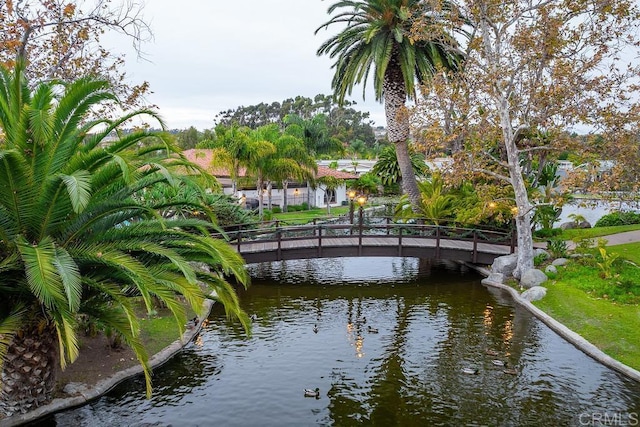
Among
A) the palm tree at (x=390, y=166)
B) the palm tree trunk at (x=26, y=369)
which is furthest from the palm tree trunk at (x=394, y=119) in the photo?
the palm tree trunk at (x=26, y=369)

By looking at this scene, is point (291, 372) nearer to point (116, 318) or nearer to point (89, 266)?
point (116, 318)

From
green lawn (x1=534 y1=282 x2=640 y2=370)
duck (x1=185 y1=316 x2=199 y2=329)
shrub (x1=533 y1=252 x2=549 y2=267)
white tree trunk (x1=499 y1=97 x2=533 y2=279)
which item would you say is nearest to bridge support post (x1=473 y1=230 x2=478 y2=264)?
white tree trunk (x1=499 y1=97 x2=533 y2=279)

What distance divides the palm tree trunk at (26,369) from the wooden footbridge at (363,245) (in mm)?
13158

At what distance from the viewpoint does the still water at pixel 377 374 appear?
11.6m

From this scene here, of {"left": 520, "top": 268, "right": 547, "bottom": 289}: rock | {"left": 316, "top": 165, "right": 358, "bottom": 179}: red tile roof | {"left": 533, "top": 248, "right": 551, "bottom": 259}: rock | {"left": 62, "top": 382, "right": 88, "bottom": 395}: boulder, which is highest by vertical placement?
{"left": 316, "top": 165, "right": 358, "bottom": 179}: red tile roof

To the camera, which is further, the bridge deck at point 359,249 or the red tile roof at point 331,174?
the red tile roof at point 331,174

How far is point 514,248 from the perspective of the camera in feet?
86.3

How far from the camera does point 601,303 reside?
18672mm

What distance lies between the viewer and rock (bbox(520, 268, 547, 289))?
22039 mm

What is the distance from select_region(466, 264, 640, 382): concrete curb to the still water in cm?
25

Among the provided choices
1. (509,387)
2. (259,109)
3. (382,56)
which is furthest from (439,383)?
(259,109)

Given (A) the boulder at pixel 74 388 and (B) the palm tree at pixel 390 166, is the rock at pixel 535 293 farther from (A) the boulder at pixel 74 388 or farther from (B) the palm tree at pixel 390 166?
(B) the palm tree at pixel 390 166

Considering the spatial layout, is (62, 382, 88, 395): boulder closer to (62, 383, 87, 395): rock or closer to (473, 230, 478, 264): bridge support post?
(62, 383, 87, 395): rock

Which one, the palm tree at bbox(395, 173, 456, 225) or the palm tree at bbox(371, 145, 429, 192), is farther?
the palm tree at bbox(371, 145, 429, 192)
